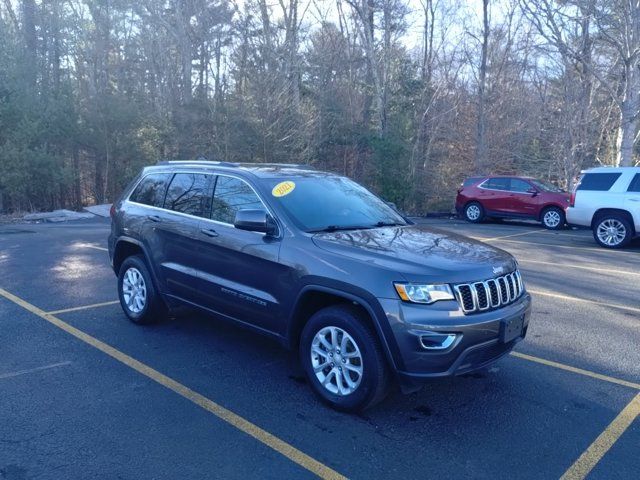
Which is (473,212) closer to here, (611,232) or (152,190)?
(611,232)

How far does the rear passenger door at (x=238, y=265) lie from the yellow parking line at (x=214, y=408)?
74cm

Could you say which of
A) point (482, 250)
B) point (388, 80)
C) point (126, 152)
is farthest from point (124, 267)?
point (388, 80)

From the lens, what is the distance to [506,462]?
10.8 ft

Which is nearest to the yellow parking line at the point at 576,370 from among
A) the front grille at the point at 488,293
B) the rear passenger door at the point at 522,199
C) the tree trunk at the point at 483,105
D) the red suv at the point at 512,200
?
the front grille at the point at 488,293

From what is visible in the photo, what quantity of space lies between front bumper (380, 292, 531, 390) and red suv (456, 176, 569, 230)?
14778 millimetres

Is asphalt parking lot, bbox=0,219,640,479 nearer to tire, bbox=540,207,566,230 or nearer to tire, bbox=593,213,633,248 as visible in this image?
tire, bbox=593,213,633,248

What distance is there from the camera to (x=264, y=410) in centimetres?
389

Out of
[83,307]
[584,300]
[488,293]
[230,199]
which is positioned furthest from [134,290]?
[584,300]

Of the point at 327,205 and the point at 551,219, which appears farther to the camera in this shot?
the point at 551,219

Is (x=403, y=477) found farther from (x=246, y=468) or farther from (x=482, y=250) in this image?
(x=482, y=250)

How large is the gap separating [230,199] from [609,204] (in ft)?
34.0

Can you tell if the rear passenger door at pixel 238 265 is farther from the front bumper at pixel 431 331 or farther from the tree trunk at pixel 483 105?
the tree trunk at pixel 483 105

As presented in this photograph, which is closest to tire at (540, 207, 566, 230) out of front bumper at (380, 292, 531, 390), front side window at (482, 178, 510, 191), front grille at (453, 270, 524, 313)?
front side window at (482, 178, 510, 191)

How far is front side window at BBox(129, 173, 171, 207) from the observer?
18.7ft
